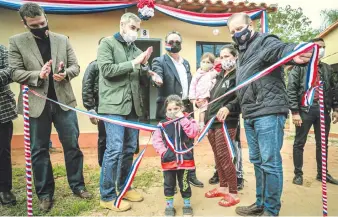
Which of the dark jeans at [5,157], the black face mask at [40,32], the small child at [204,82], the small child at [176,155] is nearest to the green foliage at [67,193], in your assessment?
the dark jeans at [5,157]

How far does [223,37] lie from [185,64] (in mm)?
3884

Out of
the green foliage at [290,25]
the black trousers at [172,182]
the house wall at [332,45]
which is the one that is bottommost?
the black trousers at [172,182]

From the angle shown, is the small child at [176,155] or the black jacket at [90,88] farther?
the black jacket at [90,88]

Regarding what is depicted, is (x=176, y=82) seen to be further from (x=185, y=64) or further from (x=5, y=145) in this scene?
(x=5, y=145)

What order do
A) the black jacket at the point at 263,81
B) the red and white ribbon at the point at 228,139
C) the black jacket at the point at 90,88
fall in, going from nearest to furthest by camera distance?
the black jacket at the point at 263,81 < the red and white ribbon at the point at 228,139 < the black jacket at the point at 90,88

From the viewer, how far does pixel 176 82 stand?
356 cm

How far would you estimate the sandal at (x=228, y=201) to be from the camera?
116 inches

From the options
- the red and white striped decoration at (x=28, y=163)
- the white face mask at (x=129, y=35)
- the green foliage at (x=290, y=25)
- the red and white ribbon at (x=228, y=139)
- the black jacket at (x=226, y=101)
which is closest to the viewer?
the red and white striped decoration at (x=28, y=163)

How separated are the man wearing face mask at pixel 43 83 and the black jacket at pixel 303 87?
2791 millimetres

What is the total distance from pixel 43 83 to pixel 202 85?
186cm

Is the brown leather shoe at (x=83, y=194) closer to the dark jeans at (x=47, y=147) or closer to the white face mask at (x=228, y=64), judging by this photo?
the dark jeans at (x=47, y=147)

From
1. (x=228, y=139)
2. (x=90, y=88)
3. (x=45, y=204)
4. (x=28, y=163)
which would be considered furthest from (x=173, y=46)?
(x=45, y=204)

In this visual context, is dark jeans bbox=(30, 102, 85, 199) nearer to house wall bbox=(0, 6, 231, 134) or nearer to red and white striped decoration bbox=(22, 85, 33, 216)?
red and white striped decoration bbox=(22, 85, 33, 216)

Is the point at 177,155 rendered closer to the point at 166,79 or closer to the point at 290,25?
the point at 166,79
